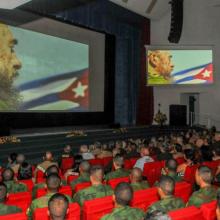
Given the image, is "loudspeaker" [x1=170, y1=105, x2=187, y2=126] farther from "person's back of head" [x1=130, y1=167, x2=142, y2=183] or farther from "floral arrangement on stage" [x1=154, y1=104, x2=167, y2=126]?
"person's back of head" [x1=130, y1=167, x2=142, y2=183]

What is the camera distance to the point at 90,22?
17.2m

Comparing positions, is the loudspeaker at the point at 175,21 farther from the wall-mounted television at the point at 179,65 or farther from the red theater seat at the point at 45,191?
the red theater seat at the point at 45,191

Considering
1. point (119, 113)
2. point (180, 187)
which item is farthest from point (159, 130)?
point (180, 187)

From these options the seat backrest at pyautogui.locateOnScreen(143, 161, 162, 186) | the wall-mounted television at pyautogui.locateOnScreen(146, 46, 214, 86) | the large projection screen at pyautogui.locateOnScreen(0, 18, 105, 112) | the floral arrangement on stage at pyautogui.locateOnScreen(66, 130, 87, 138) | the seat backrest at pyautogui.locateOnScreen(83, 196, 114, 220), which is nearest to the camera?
the seat backrest at pyautogui.locateOnScreen(83, 196, 114, 220)

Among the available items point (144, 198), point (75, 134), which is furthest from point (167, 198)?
point (75, 134)

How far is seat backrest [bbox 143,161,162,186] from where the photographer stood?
7.12 metres

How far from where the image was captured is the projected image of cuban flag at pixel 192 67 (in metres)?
19.8

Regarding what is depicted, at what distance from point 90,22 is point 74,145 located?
6.60 meters

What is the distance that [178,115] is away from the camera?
63.2 ft

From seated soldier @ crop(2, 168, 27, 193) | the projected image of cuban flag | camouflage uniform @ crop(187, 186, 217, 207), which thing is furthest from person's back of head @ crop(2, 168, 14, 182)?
the projected image of cuban flag

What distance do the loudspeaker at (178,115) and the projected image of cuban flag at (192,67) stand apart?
4.94 feet

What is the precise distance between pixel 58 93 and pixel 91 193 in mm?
11636

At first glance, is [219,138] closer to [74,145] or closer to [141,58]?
[74,145]

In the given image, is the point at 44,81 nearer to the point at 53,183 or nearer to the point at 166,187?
the point at 53,183
